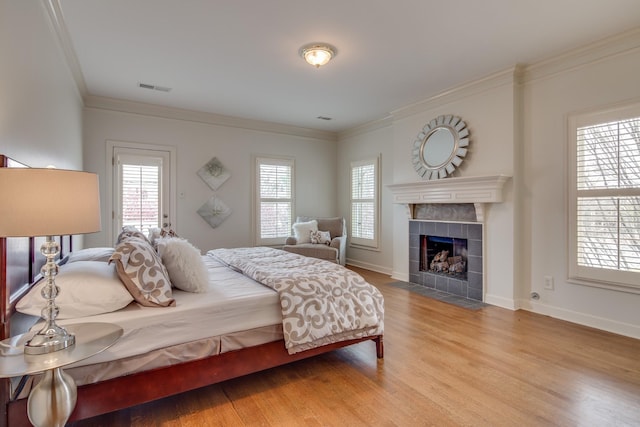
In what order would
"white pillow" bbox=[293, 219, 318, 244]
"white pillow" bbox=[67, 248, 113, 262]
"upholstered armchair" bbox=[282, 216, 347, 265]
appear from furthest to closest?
"white pillow" bbox=[293, 219, 318, 244], "upholstered armchair" bbox=[282, 216, 347, 265], "white pillow" bbox=[67, 248, 113, 262]

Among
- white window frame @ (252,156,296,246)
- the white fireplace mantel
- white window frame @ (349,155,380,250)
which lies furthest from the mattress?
white window frame @ (349,155,380,250)

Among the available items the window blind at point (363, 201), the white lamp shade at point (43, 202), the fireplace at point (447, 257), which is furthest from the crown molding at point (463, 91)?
the white lamp shade at point (43, 202)

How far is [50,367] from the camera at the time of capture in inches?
46.5

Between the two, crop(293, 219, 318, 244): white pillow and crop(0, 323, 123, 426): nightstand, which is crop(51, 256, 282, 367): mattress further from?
crop(293, 219, 318, 244): white pillow

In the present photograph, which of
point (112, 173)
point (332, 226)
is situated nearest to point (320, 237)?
point (332, 226)

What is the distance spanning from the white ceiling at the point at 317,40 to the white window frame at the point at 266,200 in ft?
5.11

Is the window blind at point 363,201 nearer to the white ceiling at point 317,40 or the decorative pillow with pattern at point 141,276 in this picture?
the white ceiling at point 317,40

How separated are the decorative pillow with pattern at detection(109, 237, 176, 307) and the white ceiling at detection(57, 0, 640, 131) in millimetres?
1944

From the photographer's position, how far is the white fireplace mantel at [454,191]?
3.79m

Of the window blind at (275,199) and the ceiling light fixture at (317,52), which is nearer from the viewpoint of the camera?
the ceiling light fixture at (317,52)

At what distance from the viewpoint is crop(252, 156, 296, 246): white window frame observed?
586 centimetres

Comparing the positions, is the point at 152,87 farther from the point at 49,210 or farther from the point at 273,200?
Answer: the point at 49,210

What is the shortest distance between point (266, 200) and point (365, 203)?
6.05 feet

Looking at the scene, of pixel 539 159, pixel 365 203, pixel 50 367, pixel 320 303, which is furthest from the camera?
pixel 365 203
